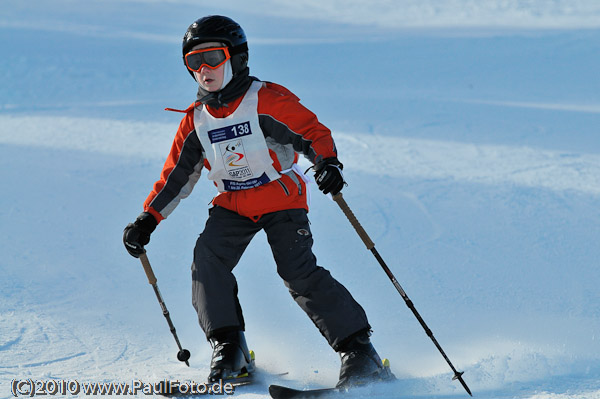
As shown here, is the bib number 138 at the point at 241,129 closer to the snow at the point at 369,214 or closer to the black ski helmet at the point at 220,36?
the black ski helmet at the point at 220,36

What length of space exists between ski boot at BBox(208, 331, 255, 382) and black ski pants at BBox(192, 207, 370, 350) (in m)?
0.04

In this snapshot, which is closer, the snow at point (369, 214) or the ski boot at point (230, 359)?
the ski boot at point (230, 359)

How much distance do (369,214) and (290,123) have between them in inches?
101

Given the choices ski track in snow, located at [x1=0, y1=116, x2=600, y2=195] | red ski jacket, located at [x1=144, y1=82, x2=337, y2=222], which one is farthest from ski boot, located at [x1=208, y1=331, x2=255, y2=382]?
ski track in snow, located at [x1=0, y1=116, x2=600, y2=195]

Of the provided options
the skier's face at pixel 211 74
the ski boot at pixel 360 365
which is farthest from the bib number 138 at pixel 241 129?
the ski boot at pixel 360 365

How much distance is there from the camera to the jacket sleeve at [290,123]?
3.04 m

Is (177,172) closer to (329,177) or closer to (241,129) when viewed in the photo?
(241,129)

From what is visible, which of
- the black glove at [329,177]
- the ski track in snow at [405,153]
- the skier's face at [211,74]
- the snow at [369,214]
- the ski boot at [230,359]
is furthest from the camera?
the ski track in snow at [405,153]

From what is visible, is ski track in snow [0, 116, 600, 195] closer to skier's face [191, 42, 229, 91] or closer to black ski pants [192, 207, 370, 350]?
black ski pants [192, 207, 370, 350]

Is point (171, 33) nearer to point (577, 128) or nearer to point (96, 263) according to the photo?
point (577, 128)

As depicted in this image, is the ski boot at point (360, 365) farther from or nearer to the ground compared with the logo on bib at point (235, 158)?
nearer to the ground

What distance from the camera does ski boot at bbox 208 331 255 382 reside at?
2.97 metres

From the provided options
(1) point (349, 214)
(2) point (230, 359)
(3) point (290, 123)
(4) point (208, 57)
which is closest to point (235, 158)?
(3) point (290, 123)

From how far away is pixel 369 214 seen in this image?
5.50 meters
